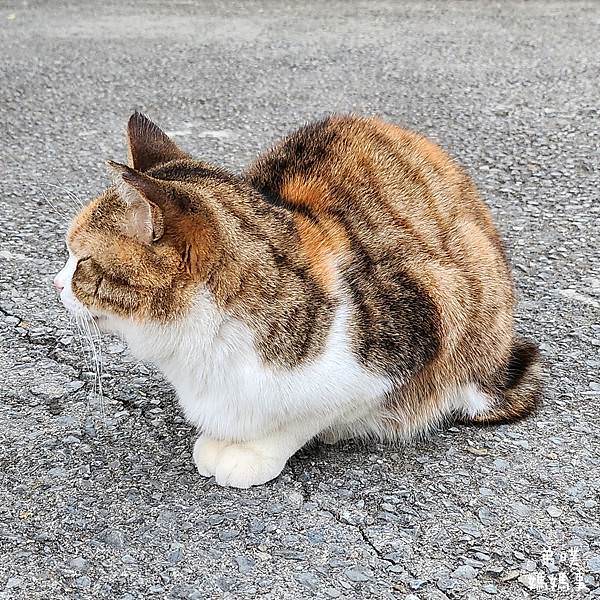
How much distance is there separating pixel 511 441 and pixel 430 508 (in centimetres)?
37

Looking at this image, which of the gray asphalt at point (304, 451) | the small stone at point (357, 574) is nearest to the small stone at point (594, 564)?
the gray asphalt at point (304, 451)

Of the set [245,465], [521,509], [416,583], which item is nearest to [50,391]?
[245,465]

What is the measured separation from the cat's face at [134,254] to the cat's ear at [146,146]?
0.63ft

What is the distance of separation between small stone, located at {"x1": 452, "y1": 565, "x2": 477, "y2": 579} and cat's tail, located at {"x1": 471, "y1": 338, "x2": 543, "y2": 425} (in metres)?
0.57

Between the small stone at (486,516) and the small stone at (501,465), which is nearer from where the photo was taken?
the small stone at (486,516)

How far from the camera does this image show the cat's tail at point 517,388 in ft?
9.04

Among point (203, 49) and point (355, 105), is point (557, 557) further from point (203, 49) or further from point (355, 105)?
point (203, 49)

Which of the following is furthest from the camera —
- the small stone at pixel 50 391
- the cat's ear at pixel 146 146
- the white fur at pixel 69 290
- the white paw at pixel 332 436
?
the small stone at pixel 50 391

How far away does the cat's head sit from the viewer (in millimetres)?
2146

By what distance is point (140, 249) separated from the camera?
219 centimetres

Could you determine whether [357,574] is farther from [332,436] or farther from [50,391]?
[50,391]

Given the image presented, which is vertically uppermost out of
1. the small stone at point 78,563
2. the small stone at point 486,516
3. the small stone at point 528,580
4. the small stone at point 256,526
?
the small stone at point 78,563

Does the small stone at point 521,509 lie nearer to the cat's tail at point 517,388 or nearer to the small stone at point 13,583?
the cat's tail at point 517,388

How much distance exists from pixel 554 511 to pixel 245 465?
744 mm
